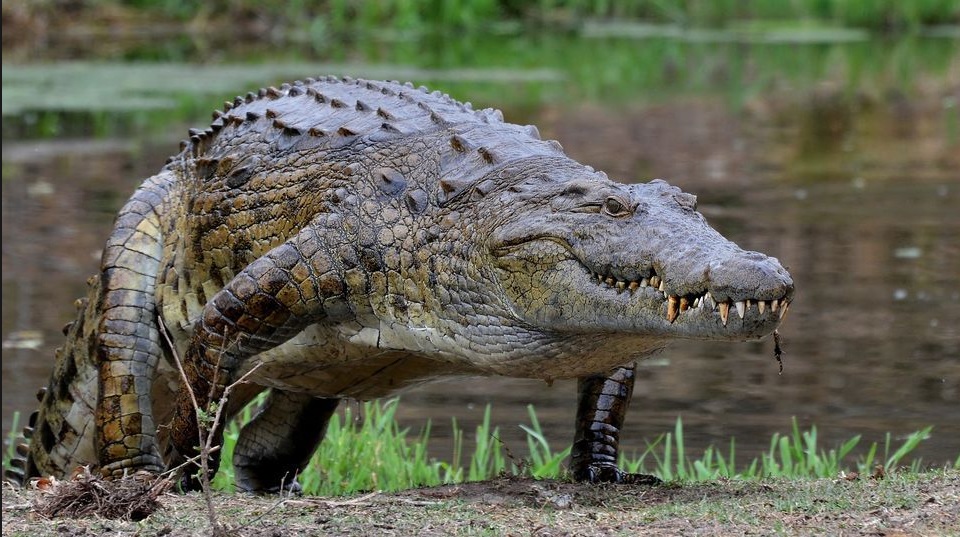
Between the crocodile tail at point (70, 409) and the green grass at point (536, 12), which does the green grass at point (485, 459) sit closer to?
the crocodile tail at point (70, 409)

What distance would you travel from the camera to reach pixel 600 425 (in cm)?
431

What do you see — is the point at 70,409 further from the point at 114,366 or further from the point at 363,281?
the point at 363,281

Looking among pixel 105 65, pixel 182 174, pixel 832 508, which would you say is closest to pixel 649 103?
pixel 105 65

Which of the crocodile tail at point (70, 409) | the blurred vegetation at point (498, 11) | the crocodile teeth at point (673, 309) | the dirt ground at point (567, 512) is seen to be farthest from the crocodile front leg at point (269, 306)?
the blurred vegetation at point (498, 11)

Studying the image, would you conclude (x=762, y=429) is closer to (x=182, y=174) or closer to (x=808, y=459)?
(x=808, y=459)

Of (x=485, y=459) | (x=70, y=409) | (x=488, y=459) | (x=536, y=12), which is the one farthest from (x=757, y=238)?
(x=536, y=12)

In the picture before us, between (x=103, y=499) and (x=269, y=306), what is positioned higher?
(x=269, y=306)

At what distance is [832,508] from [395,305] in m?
1.22

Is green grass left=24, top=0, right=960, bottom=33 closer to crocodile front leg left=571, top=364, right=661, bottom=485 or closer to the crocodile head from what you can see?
crocodile front leg left=571, top=364, right=661, bottom=485

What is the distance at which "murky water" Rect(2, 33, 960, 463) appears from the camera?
251 inches

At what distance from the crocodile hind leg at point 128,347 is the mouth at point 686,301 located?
67.4 inches

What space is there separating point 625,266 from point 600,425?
100cm

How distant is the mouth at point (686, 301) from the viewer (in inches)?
121

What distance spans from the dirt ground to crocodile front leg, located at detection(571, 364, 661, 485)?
1.05 ft
